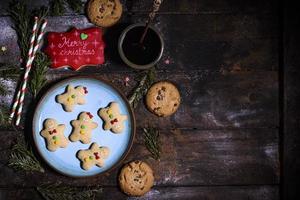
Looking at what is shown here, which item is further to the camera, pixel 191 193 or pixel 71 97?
pixel 191 193

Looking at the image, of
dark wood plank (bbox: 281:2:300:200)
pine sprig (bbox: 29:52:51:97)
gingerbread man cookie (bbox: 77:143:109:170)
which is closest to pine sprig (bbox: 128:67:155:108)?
gingerbread man cookie (bbox: 77:143:109:170)

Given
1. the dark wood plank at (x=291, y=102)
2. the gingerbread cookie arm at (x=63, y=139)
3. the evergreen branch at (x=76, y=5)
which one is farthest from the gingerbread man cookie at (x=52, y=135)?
the dark wood plank at (x=291, y=102)

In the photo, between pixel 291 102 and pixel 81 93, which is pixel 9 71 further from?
pixel 291 102

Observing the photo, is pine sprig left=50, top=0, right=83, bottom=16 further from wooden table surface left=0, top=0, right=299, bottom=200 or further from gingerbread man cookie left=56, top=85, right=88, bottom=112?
gingerbread man cookie left=56, top=85, right=88, bottom=112

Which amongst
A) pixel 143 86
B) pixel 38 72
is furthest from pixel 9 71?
pixel 143 86

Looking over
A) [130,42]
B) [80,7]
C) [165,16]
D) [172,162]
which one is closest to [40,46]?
[80,7]

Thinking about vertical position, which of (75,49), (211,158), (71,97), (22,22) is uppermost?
(22,22)
